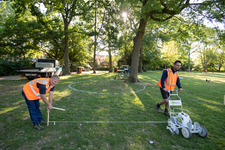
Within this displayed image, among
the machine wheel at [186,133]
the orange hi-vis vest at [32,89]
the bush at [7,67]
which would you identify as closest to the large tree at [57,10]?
the bush at [7,67]

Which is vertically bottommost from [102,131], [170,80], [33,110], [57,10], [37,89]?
[102,131]

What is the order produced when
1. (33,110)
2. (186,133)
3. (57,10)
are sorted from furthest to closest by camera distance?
(57,10), (33,110), (186,133)

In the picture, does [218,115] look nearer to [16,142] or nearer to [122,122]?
[122,122]

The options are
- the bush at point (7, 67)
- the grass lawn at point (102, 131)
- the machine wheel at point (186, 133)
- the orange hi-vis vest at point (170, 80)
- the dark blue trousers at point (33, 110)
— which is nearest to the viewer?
the grass lawn at point (102, 131)

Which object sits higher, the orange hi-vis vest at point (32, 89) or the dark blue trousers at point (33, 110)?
the orange hi-vis vest at point (32, 89)

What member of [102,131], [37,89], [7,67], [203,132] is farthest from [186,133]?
[7,67]

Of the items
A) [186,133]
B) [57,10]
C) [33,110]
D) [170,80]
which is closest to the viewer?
[186,133]

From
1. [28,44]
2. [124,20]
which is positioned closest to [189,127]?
[124,20]

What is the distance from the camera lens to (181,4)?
7.32 meters

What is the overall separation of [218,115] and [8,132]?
7028 millimetres

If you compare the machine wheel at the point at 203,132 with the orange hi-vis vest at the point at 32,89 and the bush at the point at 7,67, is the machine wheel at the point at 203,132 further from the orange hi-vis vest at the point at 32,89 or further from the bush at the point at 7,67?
the bush at the point at 7,67

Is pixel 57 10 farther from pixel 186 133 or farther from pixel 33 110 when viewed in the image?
pixel 186 133

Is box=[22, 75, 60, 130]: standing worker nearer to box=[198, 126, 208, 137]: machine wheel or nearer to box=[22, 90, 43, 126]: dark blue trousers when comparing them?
box=[22, 90, 43, 126]: dark blue trousers

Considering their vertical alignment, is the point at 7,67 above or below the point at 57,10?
below
